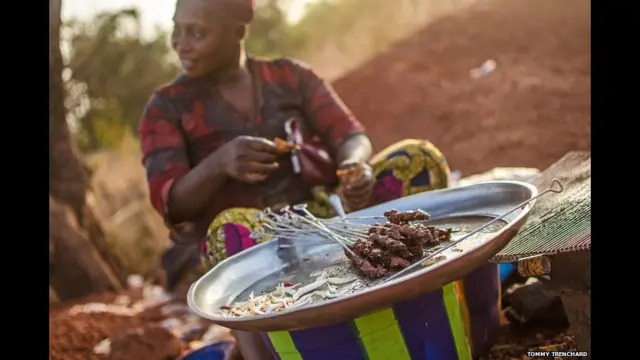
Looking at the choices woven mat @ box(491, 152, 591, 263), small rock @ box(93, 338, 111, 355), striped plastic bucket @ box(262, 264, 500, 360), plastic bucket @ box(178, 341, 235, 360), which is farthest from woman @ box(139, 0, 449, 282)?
striped plastic bucket @ box(262, 264, 500, 360)

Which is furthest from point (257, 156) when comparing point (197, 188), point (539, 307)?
point (539, 307)

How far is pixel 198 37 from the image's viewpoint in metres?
2.30

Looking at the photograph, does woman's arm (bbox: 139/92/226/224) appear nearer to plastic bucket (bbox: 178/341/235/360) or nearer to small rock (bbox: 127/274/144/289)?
plastic bucket (bbox: 178/341/235/360)

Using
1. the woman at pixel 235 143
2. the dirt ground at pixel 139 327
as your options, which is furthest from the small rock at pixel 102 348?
the woman at pixel 235 143

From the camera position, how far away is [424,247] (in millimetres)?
1719

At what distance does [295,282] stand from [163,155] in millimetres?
822

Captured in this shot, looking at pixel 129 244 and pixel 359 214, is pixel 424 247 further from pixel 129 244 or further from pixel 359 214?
pixel 129 244

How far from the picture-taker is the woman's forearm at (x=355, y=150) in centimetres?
238

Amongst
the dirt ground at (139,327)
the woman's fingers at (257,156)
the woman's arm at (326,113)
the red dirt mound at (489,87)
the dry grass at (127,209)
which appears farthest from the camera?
the dry grass at (127,209)

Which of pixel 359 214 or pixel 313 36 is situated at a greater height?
pixel 313 36

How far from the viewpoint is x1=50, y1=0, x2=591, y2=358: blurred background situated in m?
3.01

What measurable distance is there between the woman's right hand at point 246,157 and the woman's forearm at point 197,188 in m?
0.03

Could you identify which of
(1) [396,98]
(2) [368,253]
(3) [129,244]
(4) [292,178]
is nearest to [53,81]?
(3) [129,244]

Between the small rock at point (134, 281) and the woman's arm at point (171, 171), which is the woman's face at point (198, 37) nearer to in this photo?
the woman's arm at point (171, 171)
